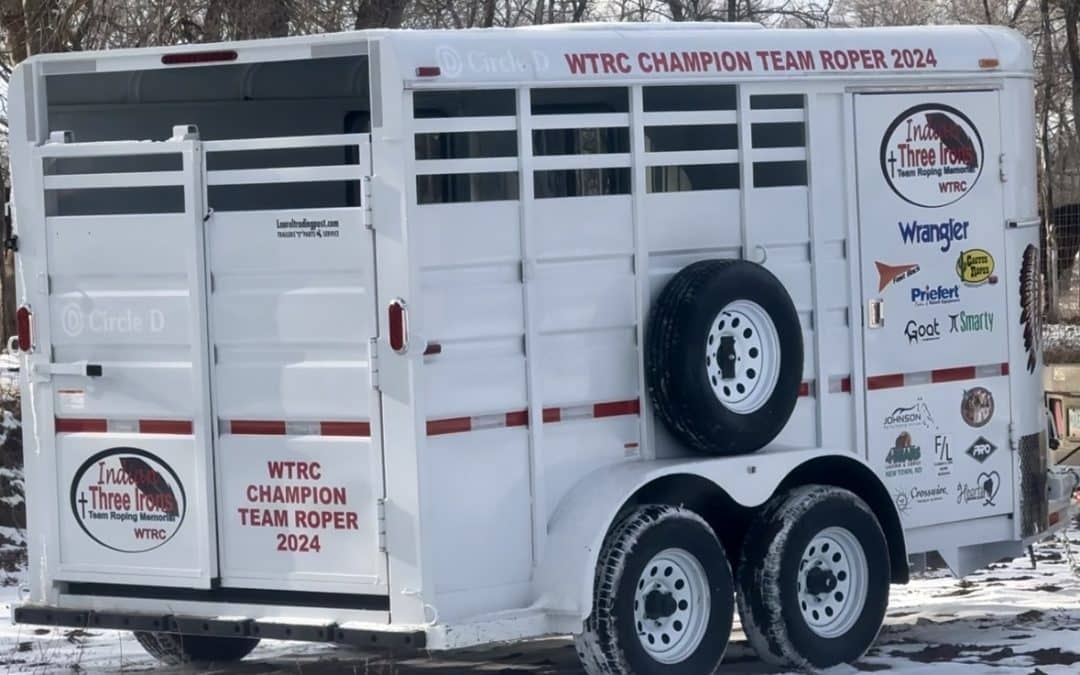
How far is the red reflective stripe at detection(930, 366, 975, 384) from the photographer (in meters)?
9.09

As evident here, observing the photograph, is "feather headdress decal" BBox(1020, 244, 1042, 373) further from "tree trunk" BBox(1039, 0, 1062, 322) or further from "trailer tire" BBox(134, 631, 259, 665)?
"tree trunk" BBox(1039, 0, 1062, 322)

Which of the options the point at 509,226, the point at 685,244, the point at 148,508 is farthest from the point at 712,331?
the point at 148,508

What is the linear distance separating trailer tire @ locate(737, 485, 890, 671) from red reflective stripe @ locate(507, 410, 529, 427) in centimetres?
124

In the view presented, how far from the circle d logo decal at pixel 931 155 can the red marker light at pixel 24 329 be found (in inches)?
148

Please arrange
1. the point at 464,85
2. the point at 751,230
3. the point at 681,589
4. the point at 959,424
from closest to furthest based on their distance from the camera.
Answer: the point at 464,85, the point at 681,589, the point at 751,230, the point at 959,424

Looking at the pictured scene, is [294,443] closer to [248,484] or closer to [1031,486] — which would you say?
[248,484]

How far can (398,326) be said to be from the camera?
7.11 m

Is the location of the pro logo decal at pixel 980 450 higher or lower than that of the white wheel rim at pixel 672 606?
higher

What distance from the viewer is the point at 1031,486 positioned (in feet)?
31.3

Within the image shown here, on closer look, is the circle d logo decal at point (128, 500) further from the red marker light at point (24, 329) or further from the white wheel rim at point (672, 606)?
the white wheel rim at point (672, 606)

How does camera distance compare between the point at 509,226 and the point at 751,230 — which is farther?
the point at 751,230

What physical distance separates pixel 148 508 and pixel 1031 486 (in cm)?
426

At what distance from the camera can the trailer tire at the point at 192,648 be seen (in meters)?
8.67

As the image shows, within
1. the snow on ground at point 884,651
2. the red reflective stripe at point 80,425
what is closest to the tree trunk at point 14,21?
the snow on ground at point 884,651
